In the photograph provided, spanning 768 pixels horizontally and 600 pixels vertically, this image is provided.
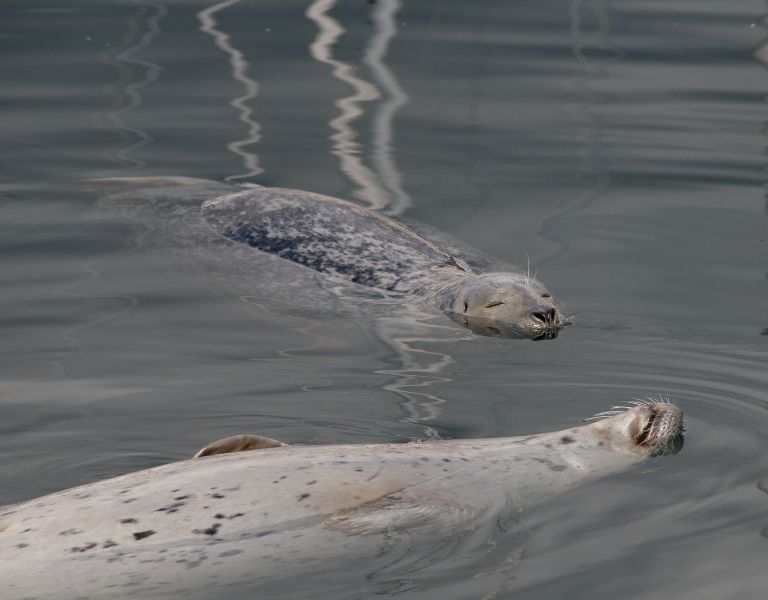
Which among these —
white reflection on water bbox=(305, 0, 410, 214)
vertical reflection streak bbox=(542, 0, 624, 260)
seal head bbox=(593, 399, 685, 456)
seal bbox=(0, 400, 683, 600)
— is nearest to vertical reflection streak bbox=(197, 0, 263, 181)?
white reflection on water bbox=(305, 0, 410, 214)

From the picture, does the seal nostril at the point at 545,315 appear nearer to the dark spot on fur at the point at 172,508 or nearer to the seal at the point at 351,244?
the seal at the point at 351,244

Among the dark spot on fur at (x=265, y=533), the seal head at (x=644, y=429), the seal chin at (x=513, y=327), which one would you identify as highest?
the dark spot on fur at (x=265, y=533)

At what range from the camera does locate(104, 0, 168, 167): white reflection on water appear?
9836 mm

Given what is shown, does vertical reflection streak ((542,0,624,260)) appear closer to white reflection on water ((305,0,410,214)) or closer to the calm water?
the calm water

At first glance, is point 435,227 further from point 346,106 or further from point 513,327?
point 346,106

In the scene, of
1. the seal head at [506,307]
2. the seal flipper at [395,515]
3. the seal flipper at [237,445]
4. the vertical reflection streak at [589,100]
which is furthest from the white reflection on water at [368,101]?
the seal flipper at [395,515]

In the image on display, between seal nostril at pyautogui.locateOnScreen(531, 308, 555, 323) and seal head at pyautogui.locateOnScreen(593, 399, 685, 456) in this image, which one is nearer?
seal head at pyautogui.locateOnScreen(593, 399, 685, 456)

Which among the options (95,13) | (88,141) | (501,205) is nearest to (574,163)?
(501,205)

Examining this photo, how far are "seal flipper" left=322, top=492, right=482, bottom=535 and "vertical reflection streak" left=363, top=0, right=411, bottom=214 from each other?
4657 millimetres

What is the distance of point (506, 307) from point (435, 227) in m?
1.52

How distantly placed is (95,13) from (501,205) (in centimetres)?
595

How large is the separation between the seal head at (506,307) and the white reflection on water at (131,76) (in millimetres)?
2993

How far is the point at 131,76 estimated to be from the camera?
38.1 ft

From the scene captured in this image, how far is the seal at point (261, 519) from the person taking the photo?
3900 millimetres
